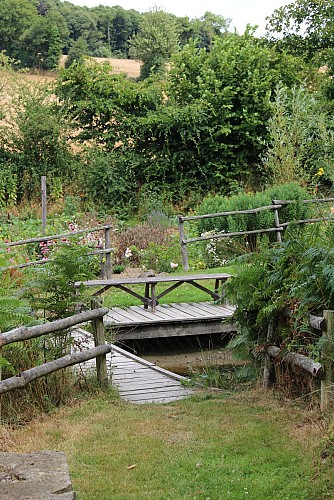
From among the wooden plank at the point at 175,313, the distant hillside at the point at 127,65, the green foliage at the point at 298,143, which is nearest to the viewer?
the wooden plank at the point at 175,313

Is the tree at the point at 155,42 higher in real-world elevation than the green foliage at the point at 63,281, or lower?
higher

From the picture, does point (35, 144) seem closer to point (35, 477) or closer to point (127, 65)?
point (35, 477)

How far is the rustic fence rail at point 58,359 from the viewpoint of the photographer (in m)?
5.34

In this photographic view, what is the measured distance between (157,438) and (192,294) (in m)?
6.31

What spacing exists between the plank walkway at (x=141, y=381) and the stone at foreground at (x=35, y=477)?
272 cm

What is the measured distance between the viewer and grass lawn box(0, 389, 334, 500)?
A: 436 cm

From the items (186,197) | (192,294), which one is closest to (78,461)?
(192,294)

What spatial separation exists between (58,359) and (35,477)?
2375 mm

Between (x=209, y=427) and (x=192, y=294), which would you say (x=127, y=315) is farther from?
(x=209, y=427)

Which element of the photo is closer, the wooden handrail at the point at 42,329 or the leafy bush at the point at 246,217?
the wooden handrail at the point at 42,329

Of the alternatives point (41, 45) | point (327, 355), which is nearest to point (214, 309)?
point (327, 355)

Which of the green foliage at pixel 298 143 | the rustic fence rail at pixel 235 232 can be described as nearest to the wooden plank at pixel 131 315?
the rustic fence rail at pixel 235 232

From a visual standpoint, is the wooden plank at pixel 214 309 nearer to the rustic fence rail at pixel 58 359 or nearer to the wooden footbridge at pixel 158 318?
the wooden footbridge at pixel 158 318

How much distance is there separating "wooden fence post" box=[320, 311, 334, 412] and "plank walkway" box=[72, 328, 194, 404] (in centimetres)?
163
